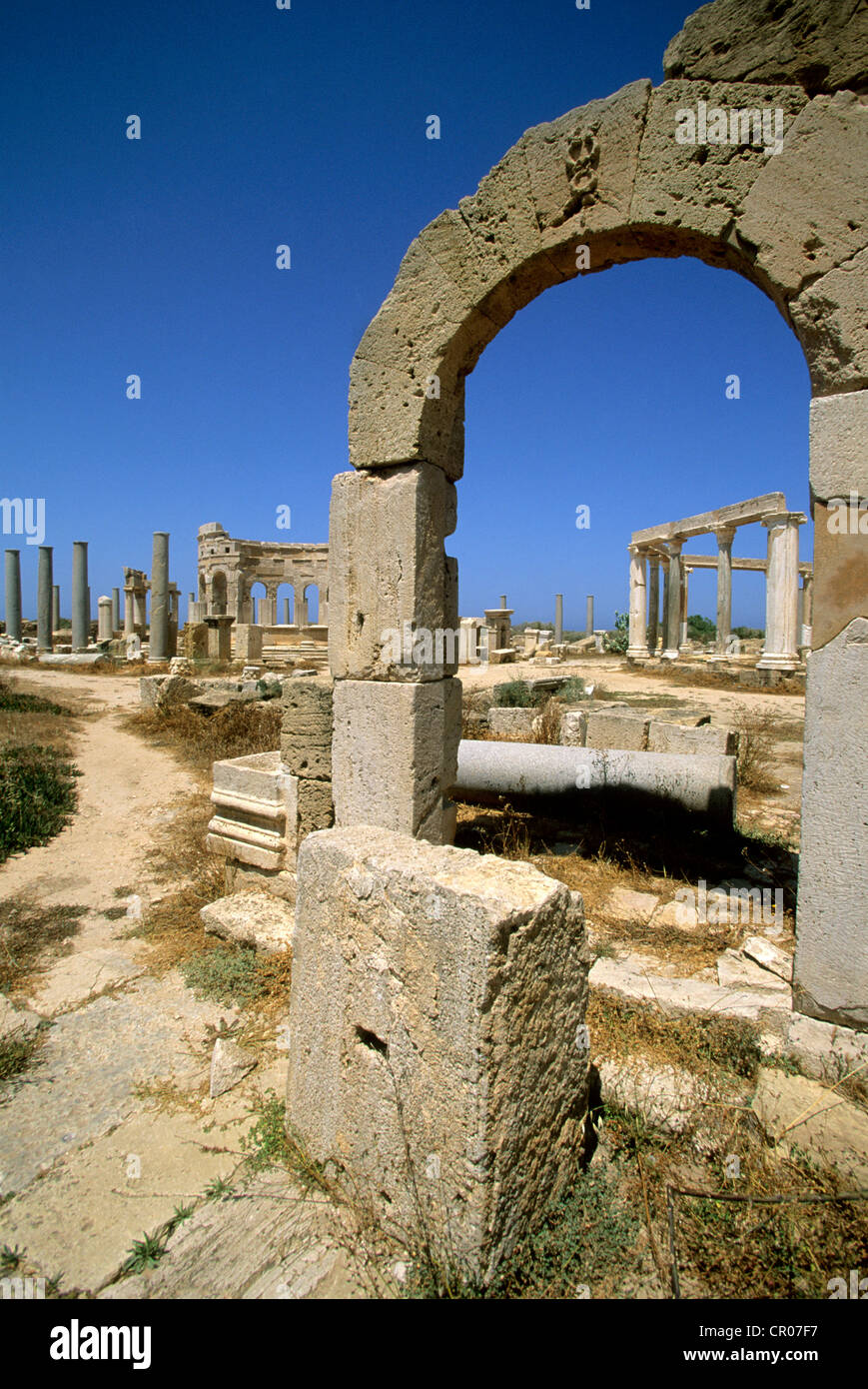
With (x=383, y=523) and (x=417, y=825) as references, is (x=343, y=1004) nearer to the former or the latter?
(x=417, y=825)

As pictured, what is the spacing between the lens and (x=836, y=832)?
8.28 feet

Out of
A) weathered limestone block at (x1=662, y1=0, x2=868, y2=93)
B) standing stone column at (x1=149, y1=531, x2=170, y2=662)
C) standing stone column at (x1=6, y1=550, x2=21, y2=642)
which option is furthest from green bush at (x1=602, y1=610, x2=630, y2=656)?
standing stone column at (x1=6, y1=550, x2=21, y2=642)

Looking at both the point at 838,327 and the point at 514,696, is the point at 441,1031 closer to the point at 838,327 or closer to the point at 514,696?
the point at 838,327

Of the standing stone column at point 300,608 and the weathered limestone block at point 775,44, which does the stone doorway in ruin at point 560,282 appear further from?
the standing stone column at point 300,608

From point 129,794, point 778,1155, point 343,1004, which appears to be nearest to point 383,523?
point 343,1004

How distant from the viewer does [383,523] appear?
3.72 meters

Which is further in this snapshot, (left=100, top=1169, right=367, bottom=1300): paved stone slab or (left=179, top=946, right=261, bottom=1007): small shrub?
(left=179, top=946, right=261, bottom=1007): small shrub

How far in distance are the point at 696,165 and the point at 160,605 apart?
65.5ft

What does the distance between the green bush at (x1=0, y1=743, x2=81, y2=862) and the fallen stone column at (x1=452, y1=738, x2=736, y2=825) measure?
12.5ft

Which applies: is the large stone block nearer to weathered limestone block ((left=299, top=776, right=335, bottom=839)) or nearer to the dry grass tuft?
weathered limestone block ((left=299, top=776, right=335, bottom=839))

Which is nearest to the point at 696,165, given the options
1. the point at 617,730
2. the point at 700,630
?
the point at 617,730

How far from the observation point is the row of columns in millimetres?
16547

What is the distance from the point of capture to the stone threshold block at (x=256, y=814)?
4.21m
